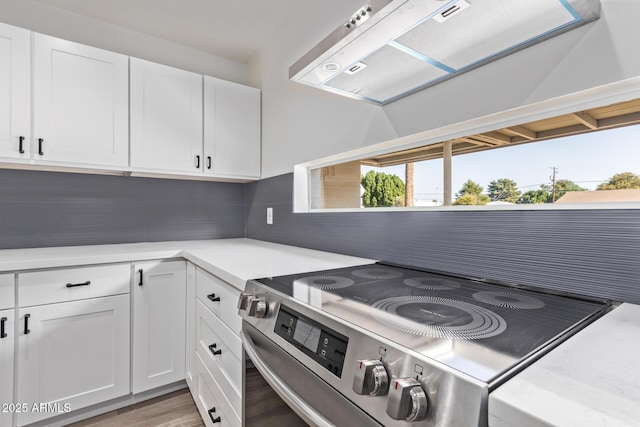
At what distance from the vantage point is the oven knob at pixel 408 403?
466 mm

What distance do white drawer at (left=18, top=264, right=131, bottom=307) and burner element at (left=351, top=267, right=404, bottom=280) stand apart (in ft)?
4.35

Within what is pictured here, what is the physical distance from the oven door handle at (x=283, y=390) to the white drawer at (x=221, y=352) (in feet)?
0.48

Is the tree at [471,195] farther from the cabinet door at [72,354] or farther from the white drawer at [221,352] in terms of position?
the cabinet door at [72,354]

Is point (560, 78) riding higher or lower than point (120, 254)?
higher

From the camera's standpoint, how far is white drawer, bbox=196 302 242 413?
116cm

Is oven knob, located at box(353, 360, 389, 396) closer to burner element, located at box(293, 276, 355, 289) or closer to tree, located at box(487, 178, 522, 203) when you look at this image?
burner element, located at box(293, 276, 355, 289)

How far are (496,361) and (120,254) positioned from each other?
6.02ft

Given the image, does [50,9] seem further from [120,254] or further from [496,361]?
[496,361]

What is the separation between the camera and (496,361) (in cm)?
49

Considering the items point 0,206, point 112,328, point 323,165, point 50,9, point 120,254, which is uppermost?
point 50,9

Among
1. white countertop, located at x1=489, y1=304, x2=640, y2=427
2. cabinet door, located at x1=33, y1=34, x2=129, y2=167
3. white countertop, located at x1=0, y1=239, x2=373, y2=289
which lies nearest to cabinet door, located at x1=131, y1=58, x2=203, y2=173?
cabinet door, located at x1=33, y1=34, x2=129, y2=167

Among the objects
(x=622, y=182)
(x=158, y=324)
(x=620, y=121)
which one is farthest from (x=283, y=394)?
(x=158, y=324)

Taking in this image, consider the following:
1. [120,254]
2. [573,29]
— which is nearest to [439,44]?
[573,29]

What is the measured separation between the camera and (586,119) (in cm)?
94
